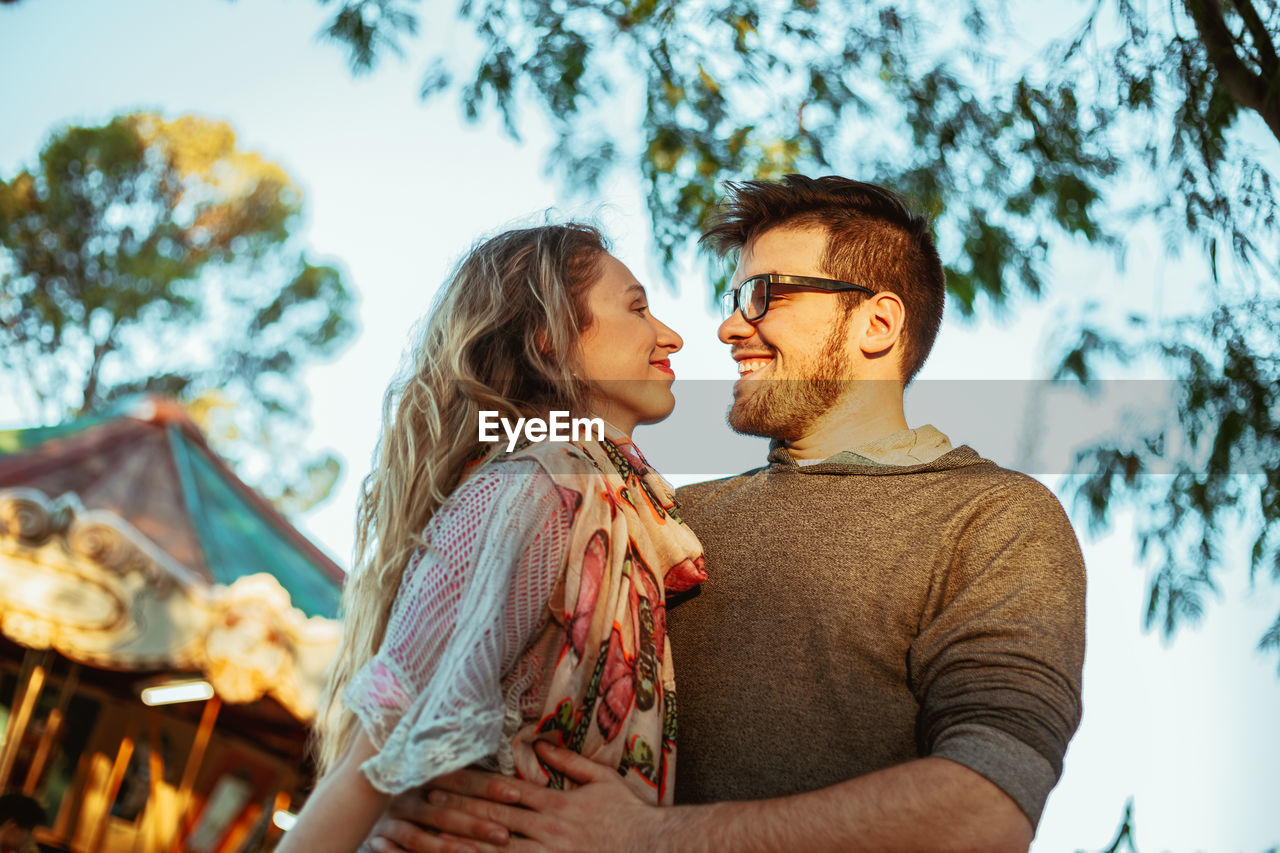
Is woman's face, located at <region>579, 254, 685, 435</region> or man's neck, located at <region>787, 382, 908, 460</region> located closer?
woman's face, located at <region>579, 254, 685, 435</region>

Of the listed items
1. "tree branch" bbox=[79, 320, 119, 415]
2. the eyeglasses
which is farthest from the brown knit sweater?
"tree branch" bbox=[79, 320, 119, 415]

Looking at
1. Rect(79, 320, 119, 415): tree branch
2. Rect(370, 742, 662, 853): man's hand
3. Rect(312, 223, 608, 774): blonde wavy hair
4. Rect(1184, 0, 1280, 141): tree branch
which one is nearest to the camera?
Rect(370, 742, 662, 853): man's hand

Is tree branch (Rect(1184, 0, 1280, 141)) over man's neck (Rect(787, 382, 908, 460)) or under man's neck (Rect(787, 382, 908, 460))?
over

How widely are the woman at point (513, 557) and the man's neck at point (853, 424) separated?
1.32 feet

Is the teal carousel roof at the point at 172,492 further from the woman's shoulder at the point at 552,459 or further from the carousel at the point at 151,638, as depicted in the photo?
the woman's shoulder at the point at 552,459

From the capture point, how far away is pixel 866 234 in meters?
2.70

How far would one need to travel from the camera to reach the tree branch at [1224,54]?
2.76 metres

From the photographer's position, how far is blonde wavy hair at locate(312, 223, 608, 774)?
6.40 feet

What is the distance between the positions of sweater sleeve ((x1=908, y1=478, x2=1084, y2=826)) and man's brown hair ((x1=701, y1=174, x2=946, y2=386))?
29.5 inches

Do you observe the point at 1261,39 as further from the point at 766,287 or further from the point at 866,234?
the point at 766,287

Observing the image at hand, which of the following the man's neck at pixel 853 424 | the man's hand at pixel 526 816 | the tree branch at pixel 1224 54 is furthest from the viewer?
the tree branch at pixel 1224 54

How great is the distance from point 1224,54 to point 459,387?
2.23m

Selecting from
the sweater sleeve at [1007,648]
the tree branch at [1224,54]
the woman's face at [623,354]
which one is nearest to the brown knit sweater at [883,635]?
the sweater sleeve at [1007,648]
